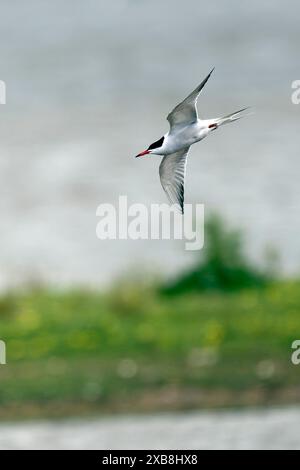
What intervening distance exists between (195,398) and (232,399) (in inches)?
14.4

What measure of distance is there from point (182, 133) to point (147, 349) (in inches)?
347

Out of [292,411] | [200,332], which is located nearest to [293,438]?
[292,411]

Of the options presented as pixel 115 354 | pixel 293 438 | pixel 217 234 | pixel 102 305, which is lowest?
pixel 293 438

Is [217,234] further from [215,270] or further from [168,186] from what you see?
[168,186]

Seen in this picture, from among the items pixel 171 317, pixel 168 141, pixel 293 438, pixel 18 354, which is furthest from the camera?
pixel 171 317

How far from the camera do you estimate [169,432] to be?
984cm

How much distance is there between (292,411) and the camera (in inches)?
403

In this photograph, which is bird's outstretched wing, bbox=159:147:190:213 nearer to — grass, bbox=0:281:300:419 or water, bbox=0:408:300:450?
water, bbox=0:408:300:450

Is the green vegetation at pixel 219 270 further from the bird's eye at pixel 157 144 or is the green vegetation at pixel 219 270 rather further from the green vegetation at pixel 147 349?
the bird's eye at pixel 157 144

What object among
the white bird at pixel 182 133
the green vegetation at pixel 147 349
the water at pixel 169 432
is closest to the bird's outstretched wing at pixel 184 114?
the white bird at pixel 182 133

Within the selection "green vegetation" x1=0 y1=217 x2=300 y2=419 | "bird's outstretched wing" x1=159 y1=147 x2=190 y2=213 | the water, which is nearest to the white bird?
"bird's outstretched wing" x1=159 y1=147 x2=190 y2=213

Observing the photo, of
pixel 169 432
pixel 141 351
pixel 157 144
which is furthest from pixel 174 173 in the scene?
pixel 141 351

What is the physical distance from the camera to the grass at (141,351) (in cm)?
1019

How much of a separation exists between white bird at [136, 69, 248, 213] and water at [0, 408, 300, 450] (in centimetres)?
736
